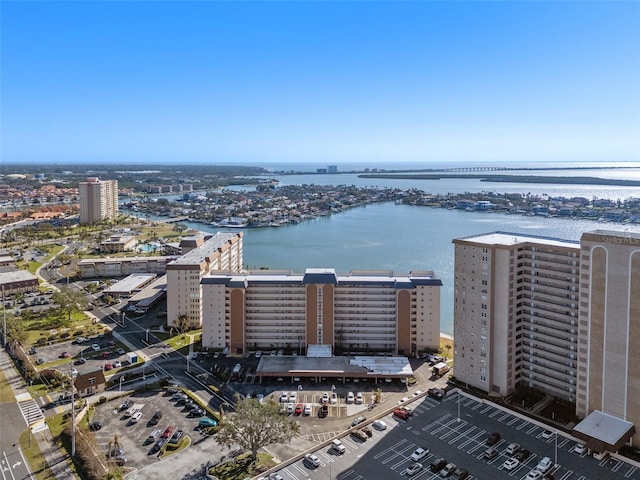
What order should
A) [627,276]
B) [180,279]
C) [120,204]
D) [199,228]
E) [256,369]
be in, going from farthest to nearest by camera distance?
[120,204], [199,228], [180,279], [256,369], [627,276]

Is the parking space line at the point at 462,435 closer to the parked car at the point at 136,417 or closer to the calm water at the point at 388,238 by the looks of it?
the parked car at the point at 136,417

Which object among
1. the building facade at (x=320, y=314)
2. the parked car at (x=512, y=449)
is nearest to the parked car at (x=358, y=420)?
the parked car at (x=512, y=449)

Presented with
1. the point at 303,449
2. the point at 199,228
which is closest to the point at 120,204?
the point at 199,228

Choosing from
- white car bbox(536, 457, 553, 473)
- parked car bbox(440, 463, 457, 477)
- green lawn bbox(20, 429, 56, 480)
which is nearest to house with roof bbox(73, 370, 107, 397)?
green lawn bbox(20, 429, 56, 480)

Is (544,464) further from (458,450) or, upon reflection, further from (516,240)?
(516,240)

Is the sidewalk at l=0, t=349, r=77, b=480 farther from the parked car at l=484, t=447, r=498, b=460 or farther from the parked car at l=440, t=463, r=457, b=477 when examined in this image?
the parked car at l=484, t=447, r=498, b=460

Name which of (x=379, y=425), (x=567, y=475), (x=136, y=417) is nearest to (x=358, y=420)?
(x=379, y=425)

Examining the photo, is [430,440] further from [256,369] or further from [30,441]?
[30,441]
